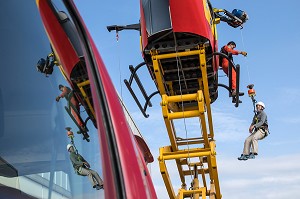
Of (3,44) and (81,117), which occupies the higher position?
(3,44)

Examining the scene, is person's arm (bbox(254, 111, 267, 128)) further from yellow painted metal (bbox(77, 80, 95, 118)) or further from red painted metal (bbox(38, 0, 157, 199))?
yellow painted metal (bbox(77, 80, 95, 118))

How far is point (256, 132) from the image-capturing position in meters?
6.03

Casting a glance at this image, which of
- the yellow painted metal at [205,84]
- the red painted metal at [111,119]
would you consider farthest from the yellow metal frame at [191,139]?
the red painted metal at [111,119]

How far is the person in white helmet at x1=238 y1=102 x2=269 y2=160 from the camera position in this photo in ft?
19.4

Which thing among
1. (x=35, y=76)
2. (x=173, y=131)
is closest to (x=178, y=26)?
(x=173, y=131)

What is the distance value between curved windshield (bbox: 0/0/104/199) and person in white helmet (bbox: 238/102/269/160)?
14.8 ft

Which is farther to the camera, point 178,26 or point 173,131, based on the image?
point 173,131

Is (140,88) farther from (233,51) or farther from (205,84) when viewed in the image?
(233,51)

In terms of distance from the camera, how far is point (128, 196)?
1607mm

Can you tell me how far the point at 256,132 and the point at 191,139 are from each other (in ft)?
3.21

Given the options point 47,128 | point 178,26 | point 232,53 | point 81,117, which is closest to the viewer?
point 47,128

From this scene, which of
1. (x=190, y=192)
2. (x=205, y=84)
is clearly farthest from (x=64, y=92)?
(x=190, y=192)

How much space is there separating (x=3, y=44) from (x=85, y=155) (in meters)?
0.61

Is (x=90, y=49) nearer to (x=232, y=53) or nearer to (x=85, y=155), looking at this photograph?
(x=85, y=155)
